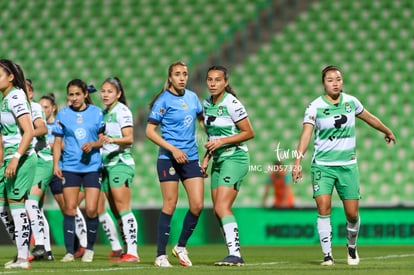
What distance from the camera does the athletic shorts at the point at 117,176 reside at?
1162 cm

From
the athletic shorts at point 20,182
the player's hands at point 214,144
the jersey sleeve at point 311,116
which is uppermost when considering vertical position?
the jersey sleeve at point 311,116

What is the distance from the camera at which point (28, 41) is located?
2459cm

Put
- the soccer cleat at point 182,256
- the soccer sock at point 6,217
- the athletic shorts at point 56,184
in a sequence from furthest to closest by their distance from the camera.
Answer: the athletic shorts at point 56,184
the soccer cleat at point 182,256
the soccer sock at point 6,217

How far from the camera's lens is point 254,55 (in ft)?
74.8

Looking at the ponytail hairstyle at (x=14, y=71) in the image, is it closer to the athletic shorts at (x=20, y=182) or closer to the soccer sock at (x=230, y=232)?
the athletic shorts at (x=20, y=182)

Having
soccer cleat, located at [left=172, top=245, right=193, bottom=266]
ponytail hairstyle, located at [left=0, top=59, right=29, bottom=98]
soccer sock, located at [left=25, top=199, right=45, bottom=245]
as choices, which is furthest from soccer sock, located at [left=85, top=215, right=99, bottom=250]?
ponytail hairstyle, located at [left=0, top=59, right=29, bottom=98]

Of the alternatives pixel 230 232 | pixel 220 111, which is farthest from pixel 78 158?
pixel 230 232

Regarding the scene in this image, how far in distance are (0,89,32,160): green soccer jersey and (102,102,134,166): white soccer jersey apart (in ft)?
6.44

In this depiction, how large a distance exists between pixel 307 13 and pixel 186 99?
42.5 ft

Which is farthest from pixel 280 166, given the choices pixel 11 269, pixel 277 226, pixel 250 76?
pixel 11 269

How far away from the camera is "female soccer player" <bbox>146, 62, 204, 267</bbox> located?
1030cm

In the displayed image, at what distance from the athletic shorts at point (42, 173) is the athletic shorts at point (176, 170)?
2.09m

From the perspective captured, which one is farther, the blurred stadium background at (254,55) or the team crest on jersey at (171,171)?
the blurred stadium background at (254,55)

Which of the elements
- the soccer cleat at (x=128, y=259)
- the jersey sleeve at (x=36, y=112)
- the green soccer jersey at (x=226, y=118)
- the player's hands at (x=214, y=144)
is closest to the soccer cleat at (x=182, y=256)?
the soccer cleat at (x=128, y=259)
